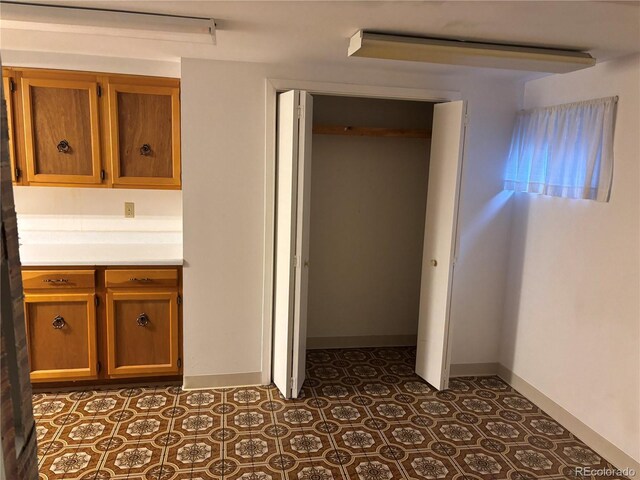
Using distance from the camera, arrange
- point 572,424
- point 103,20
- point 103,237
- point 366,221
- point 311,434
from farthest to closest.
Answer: point 366,221 < point 103,237 < point 572,424 < point 311,434 < point 103,20

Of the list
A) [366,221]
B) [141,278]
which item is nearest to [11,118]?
[141,278]

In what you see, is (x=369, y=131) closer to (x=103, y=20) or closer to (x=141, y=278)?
(x=141, y=278)

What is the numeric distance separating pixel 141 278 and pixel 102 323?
41 cm

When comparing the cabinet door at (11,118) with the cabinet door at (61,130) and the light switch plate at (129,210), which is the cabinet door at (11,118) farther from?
the light switch plate at (129,210)

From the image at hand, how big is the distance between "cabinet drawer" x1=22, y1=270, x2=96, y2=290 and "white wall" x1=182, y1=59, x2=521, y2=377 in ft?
2.07

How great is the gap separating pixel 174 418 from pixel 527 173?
Answer: 288 centimetres

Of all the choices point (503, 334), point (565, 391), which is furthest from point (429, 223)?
point (565, 391)

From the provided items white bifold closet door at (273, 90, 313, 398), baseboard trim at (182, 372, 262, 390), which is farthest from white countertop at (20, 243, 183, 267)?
baseboard trim at (182, 372, 262, 390)

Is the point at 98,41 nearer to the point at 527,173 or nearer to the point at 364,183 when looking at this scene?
the point at 364,183

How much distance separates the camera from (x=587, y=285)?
301 cm

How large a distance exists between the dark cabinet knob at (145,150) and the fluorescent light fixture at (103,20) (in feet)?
3.49

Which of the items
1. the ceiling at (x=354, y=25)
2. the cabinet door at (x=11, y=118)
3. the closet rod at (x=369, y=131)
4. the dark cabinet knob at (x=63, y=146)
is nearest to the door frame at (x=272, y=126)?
the ceiling at (x=354, y=25)

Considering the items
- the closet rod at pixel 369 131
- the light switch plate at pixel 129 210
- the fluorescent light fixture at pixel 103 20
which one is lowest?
the light switch plate at pixel 129 210

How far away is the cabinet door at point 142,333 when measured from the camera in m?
3.36
